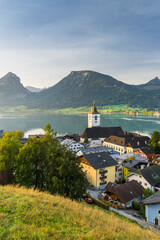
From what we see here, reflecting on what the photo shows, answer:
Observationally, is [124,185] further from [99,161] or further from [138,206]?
[99,161]

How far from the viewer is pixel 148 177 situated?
92.1 ft

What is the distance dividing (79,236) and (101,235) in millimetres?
963

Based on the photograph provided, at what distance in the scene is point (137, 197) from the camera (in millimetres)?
24391

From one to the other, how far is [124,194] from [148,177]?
22.1 feet

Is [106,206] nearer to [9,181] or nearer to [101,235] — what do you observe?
[9,181]

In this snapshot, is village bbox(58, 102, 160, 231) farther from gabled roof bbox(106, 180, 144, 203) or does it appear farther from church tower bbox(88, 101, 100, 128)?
church tower bbox(88, 101, 100, 128)

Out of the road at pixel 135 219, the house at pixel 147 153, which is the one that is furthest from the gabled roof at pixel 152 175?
the house at pixel 147 153

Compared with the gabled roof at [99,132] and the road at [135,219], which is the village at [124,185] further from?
the gabled roof at [99,132]

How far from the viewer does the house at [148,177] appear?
1076 inches

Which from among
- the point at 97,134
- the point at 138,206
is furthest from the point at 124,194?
the point at 97,134

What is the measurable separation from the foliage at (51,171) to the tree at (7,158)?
853mm

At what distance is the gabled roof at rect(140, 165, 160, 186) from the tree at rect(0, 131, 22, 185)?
2061 centimetres

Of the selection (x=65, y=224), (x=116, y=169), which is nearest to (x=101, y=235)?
(x=65, y=224)

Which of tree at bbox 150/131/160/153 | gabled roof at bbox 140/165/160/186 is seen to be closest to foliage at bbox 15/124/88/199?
gabled roof at bbox 140/165/160/186
